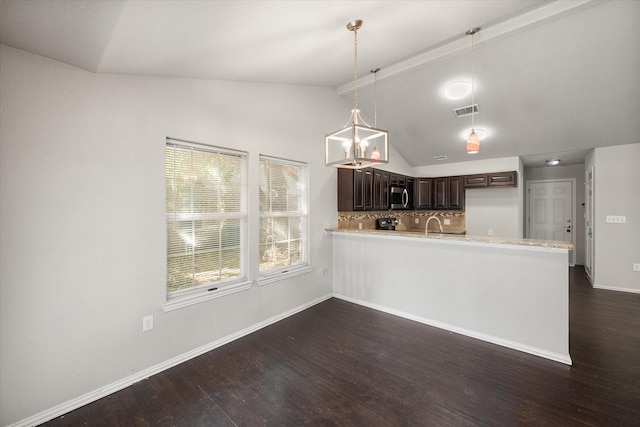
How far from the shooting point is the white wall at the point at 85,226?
66.7 inches

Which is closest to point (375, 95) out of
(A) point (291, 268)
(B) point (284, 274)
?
(A) point (291, 268)

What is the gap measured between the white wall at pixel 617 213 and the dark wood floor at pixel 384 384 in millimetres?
1900

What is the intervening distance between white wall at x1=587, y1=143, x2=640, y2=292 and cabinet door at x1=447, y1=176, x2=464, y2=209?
2048mm

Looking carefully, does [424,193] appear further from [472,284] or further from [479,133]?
[472,284]

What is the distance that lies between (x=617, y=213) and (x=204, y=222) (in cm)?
632

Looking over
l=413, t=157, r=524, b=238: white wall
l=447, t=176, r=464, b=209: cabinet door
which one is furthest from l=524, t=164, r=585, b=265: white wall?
l=447, t=176, r=464, b=209: cabinet door

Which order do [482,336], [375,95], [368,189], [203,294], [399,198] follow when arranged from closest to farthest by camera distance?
[203,294] < [482,336] < [375,95] < [368,189] < [399,198]

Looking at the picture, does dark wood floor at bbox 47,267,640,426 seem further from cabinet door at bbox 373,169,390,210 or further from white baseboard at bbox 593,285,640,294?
cabinet door at bbox 373,169,390,210

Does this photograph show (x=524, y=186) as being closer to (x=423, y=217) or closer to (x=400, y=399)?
(x=423, y=217)

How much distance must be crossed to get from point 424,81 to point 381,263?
2.63 metres

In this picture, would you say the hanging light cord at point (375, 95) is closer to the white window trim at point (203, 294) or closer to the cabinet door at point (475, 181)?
the cabinet door at point (475, 181)

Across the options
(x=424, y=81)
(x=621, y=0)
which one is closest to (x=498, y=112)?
(x=424, y=81)

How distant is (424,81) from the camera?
147 inches

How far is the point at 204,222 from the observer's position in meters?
2.74
